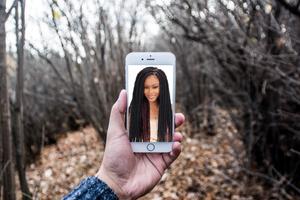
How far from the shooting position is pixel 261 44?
3.74m

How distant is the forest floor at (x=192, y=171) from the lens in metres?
4.53

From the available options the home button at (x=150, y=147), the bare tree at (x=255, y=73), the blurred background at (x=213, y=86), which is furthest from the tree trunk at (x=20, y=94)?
the bare tree at (x=255, y=73)

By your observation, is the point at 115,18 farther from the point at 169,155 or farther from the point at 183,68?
the point at 169,155

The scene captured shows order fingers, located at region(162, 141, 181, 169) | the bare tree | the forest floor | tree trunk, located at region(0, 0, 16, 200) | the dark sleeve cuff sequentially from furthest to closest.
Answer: the forest floor → the bare tree → tree trunk, located at region(0, 0, 16, 200) → fingers, located at region(162, 141, 181, 169) → the dark sleeve cuff

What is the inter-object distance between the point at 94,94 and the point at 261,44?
75.4 inches

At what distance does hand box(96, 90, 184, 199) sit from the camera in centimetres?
183

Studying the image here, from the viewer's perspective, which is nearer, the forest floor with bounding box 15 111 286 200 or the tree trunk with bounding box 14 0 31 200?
the tree trunk with bounding box 14 0 31 200

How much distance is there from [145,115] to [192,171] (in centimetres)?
343

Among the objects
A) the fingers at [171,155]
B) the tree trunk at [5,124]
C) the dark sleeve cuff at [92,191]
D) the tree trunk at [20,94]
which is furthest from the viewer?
the tree trunk at [20,94]

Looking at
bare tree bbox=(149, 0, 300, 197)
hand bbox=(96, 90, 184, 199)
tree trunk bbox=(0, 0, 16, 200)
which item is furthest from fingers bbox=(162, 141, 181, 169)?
bare tree bbox=(149, 0, 300, 197)

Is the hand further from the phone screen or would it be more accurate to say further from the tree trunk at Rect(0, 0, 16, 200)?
the tree trunk at Rect(0, 0, 16, 200)

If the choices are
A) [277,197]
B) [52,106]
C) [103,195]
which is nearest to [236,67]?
[277,197]

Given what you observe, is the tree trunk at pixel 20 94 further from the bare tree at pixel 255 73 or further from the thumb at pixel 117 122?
the bare tree at pixel 255 73

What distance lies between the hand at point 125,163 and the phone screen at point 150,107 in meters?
0.05
